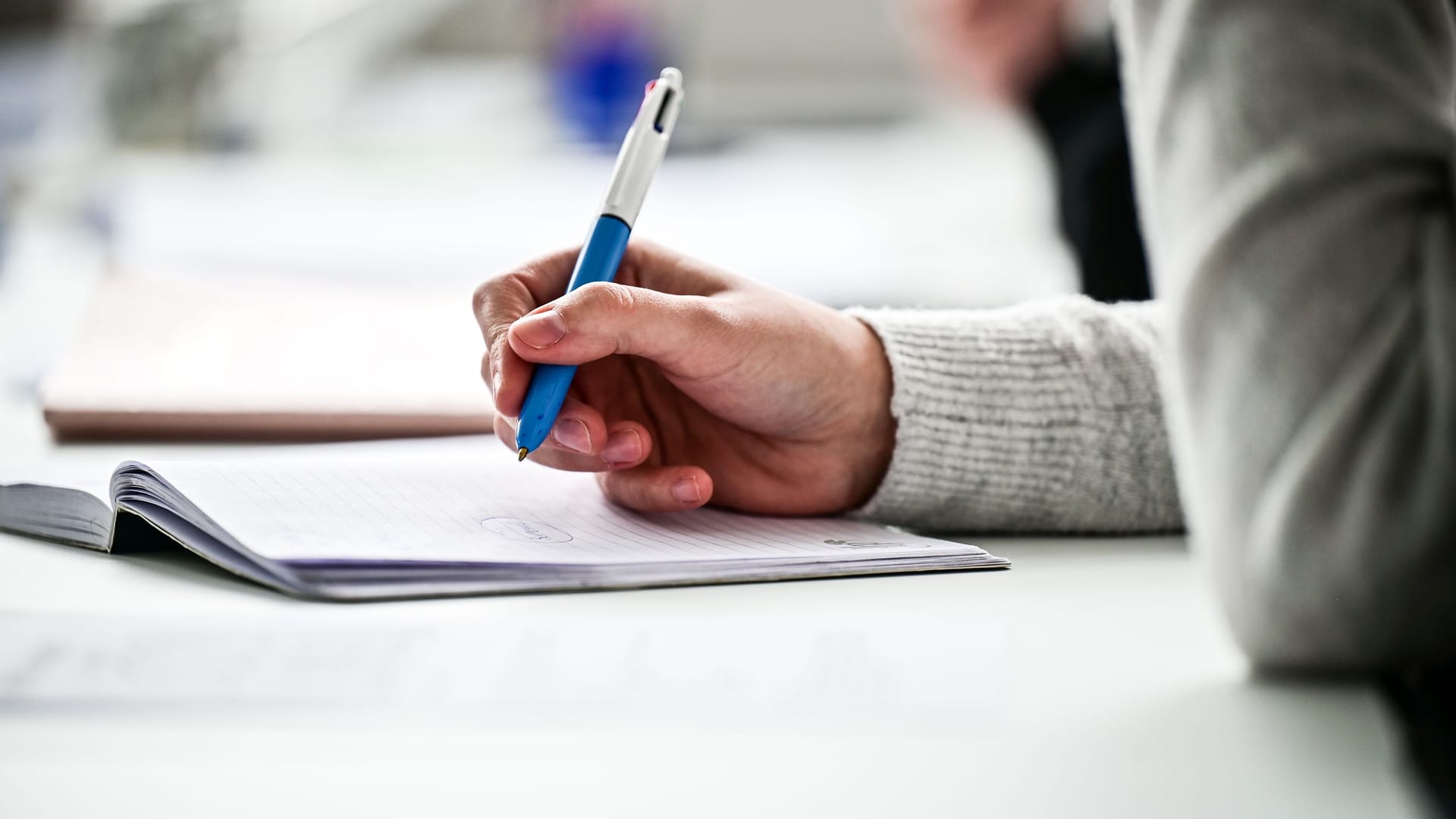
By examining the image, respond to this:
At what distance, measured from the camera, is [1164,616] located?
1.65 ft

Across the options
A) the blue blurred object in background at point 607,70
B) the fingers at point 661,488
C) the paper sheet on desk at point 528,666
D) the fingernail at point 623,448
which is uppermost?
the blue blurred object in background at point 607,70

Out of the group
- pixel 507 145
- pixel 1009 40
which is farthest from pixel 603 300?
pixel 507 145

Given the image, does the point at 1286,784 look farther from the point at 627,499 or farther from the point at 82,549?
the point at 82,549

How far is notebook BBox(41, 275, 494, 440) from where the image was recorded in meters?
Result: 0.81

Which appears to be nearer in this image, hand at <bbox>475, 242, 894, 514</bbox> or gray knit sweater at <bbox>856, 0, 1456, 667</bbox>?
gray knit sweater at <bbox>856, 0, 1456, 667</bbox>

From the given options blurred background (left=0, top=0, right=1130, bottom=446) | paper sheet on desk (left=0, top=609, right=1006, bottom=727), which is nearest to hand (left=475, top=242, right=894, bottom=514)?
paper sheet on desk (left=0, top=609, right=1006, bottom=727)

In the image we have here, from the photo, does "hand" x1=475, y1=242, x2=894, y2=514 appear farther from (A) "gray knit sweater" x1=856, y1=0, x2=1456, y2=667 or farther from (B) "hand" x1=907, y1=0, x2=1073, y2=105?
(B) "hand" x1=907, y1=0, x2=1073, y2=105

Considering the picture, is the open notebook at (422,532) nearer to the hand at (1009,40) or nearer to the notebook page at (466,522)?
the notebook page at (466,522)

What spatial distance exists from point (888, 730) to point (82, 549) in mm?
367

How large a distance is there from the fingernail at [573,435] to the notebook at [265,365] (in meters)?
0.23

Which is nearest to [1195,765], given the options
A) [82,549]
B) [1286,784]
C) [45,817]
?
[1286,784]

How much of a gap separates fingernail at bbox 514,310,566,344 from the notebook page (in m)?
0.08

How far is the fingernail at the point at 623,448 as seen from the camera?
59cm

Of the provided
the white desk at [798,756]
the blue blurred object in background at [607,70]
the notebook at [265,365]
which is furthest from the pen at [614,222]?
the blue blurred object in background at [607,70]
